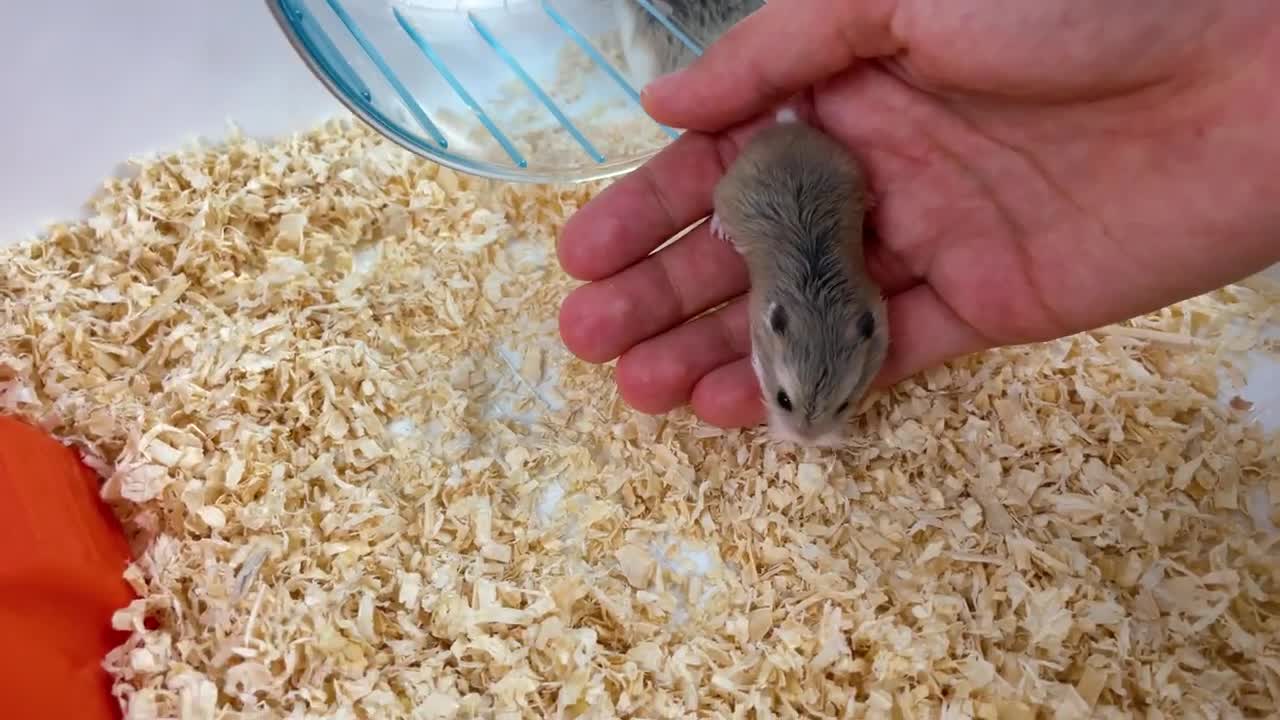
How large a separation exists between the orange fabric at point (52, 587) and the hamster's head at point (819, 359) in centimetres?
177

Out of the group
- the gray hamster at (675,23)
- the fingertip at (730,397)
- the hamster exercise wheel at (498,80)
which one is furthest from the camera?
the gray hamster at (675,23)

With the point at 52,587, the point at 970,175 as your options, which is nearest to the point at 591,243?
the point at 970,175

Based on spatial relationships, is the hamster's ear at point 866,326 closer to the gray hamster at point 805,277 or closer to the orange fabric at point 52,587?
the gray hamster at point 805,277

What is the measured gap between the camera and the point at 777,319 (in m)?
2.37

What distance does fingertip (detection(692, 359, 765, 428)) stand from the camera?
2.56 metres

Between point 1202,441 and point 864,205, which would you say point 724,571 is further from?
point 1202,441

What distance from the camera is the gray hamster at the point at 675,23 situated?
3057mm

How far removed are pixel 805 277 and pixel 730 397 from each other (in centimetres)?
38

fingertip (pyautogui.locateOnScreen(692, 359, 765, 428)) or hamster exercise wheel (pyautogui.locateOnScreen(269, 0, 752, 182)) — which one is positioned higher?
hamster exercise wheel (pyautogui.locateOnScreen(269, 0, 752, 182))

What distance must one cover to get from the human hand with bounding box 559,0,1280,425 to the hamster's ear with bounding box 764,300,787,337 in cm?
23

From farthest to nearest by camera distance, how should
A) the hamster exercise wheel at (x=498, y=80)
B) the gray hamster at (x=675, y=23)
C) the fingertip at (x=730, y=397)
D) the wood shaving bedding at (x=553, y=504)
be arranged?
the gray hamster at (x=675, y=23) < the hamster exercise wheel at (x=498, y=80) < the fingertip at (x=730, y=397) < the wood shaving bedding at (x=553, y=504)

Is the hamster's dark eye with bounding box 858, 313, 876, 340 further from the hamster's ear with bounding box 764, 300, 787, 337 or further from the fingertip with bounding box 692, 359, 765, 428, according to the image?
the fingertip with bounding box 692, 359, 765, 428

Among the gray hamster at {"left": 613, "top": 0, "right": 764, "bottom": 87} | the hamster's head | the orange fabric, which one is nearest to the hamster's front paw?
the hamster's head

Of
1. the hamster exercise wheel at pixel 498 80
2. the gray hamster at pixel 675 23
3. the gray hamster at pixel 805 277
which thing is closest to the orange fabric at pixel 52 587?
the hamster exercise wheel at pixel 498 80
